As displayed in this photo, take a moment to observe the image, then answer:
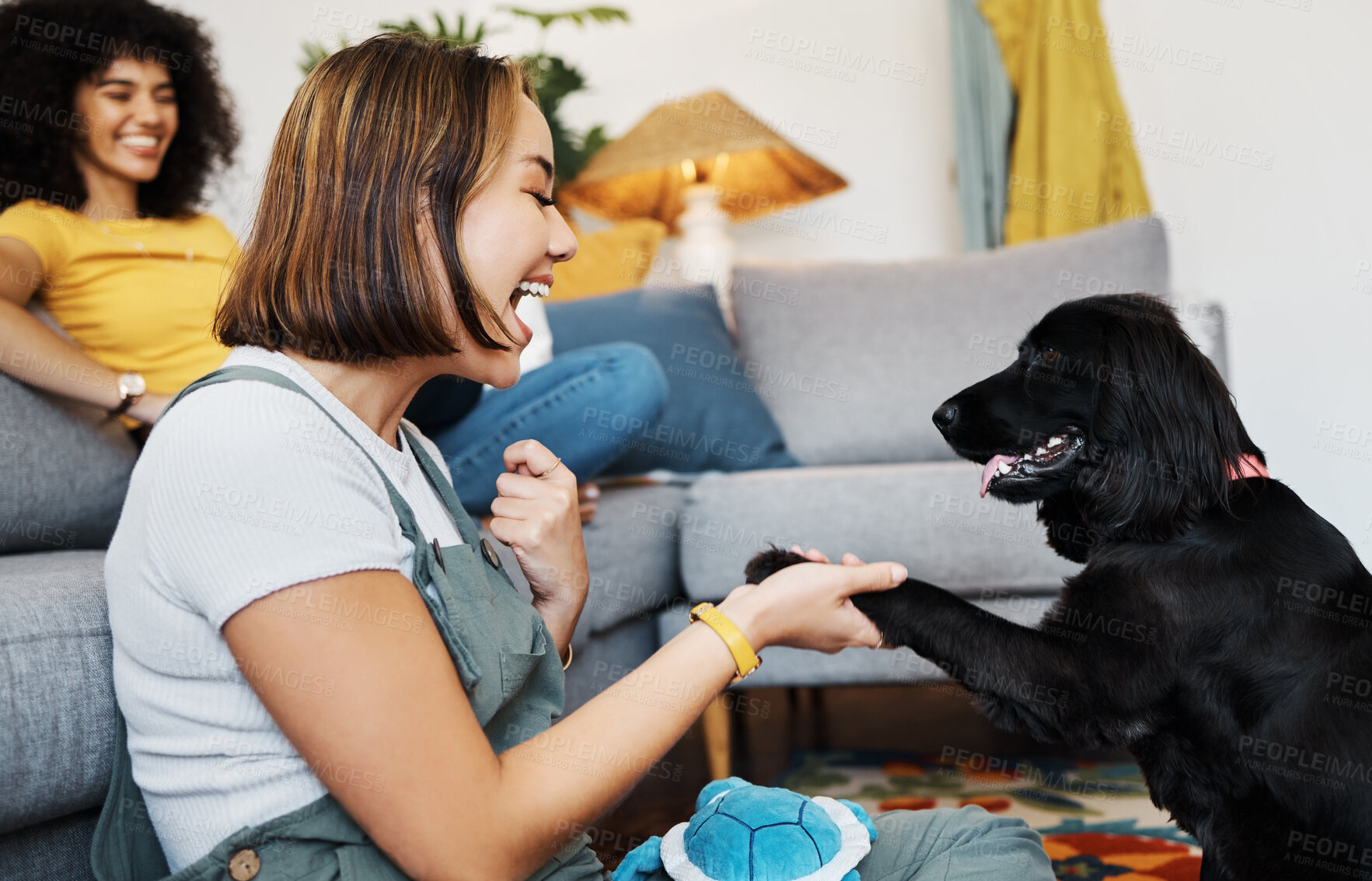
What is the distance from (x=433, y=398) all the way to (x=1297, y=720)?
119 centimetres

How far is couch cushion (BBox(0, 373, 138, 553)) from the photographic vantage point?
121cm

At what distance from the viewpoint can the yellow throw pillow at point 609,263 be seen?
2779mm

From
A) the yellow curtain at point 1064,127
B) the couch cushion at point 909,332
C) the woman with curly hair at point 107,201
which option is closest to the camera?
the woman with curly hair at point 107,201

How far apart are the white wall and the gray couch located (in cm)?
66

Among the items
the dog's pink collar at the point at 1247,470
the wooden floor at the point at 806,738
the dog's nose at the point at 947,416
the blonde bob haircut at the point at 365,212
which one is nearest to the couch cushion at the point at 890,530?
the wooden floor at the point at 806,738

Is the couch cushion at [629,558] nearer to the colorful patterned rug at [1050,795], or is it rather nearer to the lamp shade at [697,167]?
the colorful patterned rug at [1050,795]

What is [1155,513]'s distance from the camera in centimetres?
100

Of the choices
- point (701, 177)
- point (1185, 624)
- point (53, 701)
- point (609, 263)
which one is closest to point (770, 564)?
point (1185, 624)

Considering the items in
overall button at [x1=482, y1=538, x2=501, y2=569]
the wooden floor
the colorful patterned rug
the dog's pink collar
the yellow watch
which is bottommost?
the wooden floor

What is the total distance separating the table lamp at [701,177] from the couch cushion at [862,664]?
4.97ft

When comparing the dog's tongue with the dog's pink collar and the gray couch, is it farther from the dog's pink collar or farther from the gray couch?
the gray couch

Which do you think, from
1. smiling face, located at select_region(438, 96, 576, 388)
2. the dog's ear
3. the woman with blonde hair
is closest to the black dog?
the dog's ear

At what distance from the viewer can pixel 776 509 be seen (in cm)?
176

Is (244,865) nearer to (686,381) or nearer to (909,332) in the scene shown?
(686,381)
